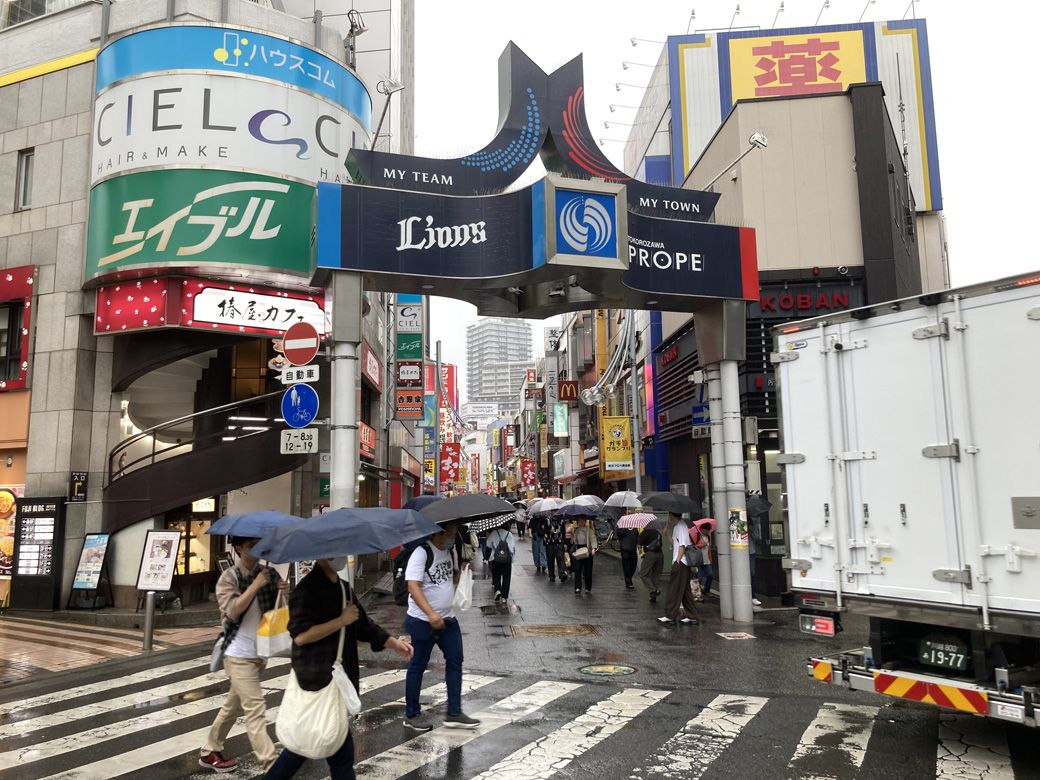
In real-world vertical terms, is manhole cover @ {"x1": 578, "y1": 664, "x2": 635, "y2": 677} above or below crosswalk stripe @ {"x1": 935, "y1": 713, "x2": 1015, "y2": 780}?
below

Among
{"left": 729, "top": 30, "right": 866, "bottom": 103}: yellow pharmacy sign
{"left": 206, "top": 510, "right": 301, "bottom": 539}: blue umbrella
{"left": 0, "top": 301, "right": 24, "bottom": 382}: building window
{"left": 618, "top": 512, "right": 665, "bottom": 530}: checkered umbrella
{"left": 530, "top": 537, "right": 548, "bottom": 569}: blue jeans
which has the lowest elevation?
{"left": 530, "top": 537, "right": 548, "bottom": 569}: blue jeans

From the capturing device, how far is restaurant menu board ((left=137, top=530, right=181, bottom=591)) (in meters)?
12.1

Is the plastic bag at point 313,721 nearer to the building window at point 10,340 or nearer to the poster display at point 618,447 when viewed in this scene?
the building window at point 10,340

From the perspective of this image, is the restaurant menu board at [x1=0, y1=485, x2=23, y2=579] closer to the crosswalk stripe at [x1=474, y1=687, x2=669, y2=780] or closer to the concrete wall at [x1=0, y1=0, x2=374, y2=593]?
the concrete wall at [x1=0, y1=0, x2=374, y2=593]

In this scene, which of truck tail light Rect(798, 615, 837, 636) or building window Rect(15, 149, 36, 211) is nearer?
truck tail light Rect(798, 615, 837, 636)

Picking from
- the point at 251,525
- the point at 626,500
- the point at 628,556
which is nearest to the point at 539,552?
the point at 626,500

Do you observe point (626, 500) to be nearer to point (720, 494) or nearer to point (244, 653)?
point (720, 494)

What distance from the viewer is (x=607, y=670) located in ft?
32.3

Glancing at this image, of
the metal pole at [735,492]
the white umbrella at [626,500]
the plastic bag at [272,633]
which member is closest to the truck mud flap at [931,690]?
the plastic bag at [272,633]

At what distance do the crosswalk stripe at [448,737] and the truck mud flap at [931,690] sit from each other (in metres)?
2.80

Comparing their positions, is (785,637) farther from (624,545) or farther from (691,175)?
(691,175)

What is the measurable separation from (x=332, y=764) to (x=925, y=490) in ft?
16.2

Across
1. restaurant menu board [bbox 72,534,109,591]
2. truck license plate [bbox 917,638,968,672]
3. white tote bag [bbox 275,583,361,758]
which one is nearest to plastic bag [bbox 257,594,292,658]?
white tote bag [bbox 275,583,361,758]

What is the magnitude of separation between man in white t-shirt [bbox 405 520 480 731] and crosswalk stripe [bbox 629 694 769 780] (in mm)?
1817
